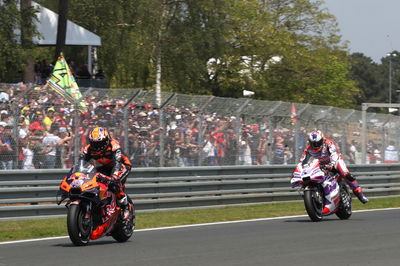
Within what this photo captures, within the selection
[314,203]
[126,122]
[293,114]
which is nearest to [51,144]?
[126,122]

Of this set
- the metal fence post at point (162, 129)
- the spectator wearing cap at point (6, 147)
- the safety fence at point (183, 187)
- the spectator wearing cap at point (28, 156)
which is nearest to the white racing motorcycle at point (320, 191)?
the safety fence at point (183, 187)

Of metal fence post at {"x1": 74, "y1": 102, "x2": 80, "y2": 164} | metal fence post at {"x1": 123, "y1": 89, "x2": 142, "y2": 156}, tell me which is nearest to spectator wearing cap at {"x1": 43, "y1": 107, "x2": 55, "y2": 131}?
metal fence post at {"x1": 74, "y1": 102, "x2": 80, "y2": 164}

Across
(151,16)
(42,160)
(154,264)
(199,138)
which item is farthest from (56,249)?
(151,16)

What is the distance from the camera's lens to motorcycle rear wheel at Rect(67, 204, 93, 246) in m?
11.0

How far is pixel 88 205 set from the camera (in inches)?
447

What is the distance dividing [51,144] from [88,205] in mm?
5287

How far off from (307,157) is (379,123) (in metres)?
8.80

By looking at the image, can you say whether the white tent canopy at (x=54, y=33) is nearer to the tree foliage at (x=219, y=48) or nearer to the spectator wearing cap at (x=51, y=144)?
the tree foliage at (x=219, y=48)

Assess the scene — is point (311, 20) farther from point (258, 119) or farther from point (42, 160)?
point (42, 160)

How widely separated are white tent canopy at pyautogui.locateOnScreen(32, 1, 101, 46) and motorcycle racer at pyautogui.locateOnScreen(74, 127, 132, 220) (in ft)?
59.6

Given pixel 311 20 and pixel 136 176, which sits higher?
pixel 311 20

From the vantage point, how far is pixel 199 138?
1906 cm

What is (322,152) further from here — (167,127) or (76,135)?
(76,135)

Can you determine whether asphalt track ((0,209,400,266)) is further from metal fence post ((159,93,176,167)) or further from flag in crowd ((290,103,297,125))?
flag in crowd ((290,103,297,125))
